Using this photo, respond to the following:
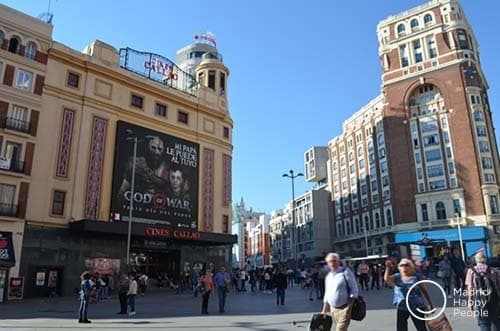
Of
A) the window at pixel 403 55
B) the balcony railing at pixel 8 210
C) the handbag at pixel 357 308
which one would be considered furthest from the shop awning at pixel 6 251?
the window at pixel 403 55

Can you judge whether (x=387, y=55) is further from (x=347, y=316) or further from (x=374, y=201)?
(x=347, y=316)

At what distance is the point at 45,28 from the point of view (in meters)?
29.6

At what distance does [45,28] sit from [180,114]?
12.8 m

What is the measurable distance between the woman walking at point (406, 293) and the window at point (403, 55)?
63990mm

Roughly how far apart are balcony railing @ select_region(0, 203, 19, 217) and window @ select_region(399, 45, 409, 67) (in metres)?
58.4

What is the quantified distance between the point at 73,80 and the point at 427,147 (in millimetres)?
49047

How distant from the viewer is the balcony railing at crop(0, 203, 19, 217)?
24794 mm

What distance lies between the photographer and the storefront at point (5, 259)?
23.2 meters

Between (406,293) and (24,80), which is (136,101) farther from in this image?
(406,293)

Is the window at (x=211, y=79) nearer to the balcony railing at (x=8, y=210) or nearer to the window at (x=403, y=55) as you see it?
the balcony railing at (x=8, y=210)

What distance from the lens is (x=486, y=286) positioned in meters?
6.88

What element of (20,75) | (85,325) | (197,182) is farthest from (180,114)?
(85,325)

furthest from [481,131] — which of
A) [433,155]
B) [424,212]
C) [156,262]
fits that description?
[156,262]

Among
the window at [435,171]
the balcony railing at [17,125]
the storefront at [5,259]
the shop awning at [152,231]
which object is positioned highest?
the window at [435,171]
